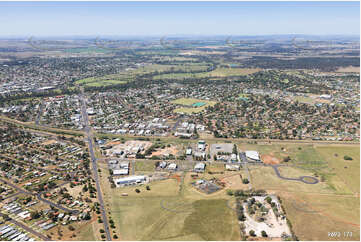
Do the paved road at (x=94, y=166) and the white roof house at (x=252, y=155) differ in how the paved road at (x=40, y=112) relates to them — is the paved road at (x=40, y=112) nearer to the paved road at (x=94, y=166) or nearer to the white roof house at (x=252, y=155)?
the paved road at (x=94, y=166)

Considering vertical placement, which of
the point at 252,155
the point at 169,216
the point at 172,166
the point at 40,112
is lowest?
the point at 169,216

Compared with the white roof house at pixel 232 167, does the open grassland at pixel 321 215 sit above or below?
below

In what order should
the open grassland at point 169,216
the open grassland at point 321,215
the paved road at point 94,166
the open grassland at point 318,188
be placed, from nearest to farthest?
the open grassland at point 321,215 → the open grassland at point 169,216 → the open grassland at point 318,188 → the paved road at point 94,166

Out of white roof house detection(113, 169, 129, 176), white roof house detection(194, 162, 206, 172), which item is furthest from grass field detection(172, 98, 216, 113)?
white roof house detection(113, 169, 129, 176)

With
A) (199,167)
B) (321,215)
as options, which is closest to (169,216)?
(199,167)

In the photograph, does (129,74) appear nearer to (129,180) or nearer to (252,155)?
(252,155)

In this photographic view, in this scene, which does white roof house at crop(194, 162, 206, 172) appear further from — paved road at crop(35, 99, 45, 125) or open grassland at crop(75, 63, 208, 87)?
open grassland at crop(75, 63, 208, 87)

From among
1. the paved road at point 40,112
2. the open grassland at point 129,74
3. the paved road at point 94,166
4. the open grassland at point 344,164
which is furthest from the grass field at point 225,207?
the open grassland at point 129,74

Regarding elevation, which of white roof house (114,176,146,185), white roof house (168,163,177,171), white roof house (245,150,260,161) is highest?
white roof house (245,150,260,161)

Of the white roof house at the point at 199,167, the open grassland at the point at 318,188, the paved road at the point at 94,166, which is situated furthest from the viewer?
the white roof house at the point at 199,167
